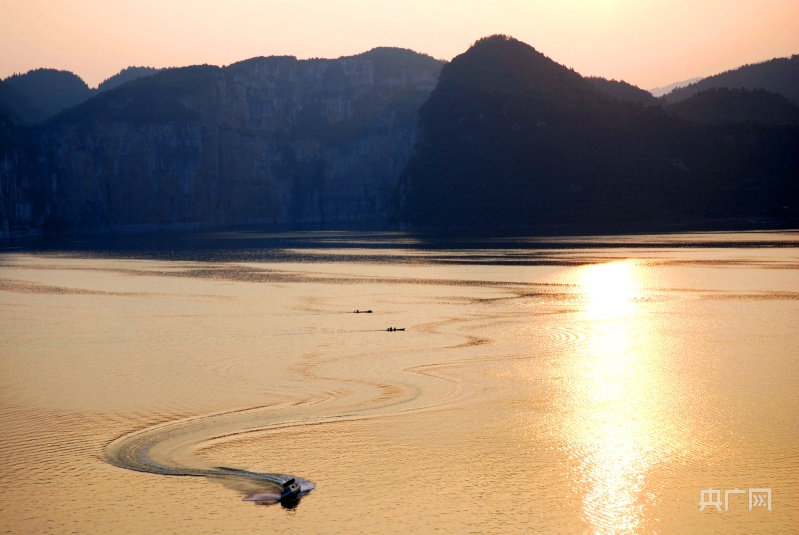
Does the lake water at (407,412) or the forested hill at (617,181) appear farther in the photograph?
the forested hill at (617,181)

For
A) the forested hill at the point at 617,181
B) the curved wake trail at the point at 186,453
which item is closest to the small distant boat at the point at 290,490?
the curved wake trail at the point at 186,453

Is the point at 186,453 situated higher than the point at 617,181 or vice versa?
the point at 617,181

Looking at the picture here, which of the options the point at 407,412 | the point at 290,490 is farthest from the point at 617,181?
the point at 290,490

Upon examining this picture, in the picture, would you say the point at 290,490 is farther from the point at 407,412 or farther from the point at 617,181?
the point at 617,181

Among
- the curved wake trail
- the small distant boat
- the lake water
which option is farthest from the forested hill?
the small distant boat

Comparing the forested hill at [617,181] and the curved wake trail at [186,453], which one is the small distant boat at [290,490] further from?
the forested hill at [617,181]
